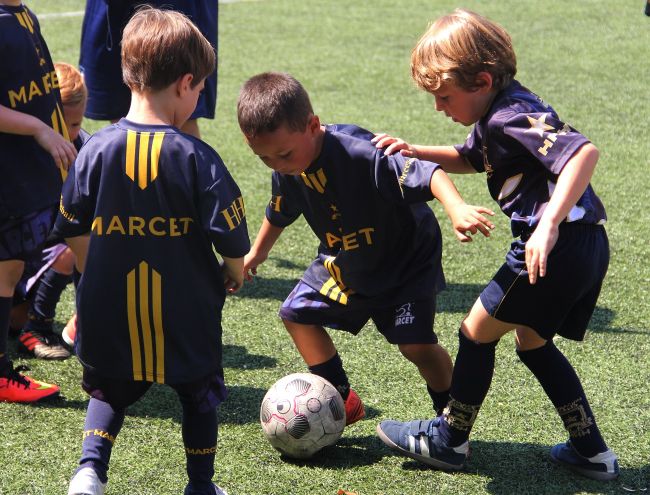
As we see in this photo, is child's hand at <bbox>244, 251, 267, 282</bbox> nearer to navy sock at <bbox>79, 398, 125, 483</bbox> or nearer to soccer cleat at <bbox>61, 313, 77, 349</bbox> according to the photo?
navy sock at <bbox>79, 398, 125, 483</bbox>

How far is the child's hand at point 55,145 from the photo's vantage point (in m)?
3.67

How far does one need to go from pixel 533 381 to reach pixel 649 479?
81 cm

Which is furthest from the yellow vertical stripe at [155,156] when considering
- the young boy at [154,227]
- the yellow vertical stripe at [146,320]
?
the yellow vertical stripe at [146,320]

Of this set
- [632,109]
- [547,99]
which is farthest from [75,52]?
[632,109]

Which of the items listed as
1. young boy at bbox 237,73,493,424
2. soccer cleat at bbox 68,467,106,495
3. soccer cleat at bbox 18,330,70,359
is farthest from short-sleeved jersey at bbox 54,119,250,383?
soccer cleat at bbox 18,330,70,359

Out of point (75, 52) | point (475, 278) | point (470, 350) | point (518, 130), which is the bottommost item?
point (75, 52)

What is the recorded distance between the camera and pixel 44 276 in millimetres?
4508

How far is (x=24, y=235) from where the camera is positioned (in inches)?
152

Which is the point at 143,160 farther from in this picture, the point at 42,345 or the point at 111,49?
the point at 111,49

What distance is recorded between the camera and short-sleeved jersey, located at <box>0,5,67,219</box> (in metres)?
3.73

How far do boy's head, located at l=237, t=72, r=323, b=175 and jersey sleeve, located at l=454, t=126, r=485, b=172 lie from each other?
0.52 metres

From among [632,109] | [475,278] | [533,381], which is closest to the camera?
[533,381]

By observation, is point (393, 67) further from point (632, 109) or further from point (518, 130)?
point (518, 130)

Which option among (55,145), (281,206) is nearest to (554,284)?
(281,206)
